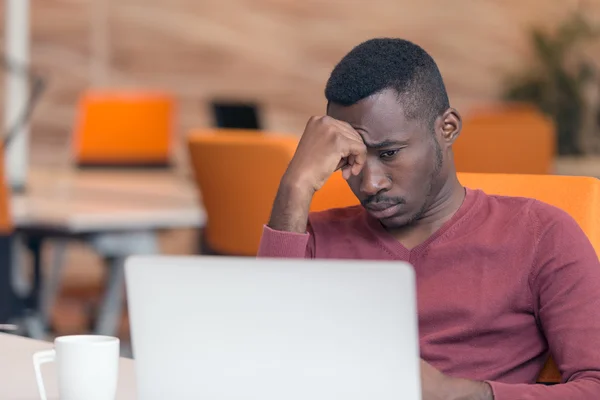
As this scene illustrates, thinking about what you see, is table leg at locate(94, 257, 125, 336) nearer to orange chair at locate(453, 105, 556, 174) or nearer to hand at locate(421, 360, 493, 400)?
orange chair at locate(453, 105, 556, 174)

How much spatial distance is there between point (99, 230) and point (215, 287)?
238 centimetres

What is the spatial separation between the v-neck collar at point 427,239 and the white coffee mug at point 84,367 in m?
0.53

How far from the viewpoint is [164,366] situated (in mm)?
1032

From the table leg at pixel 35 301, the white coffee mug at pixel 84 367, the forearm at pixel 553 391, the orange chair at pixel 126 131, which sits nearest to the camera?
the white coffee mug at pixel 84 367

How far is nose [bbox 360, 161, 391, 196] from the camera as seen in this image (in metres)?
1.51

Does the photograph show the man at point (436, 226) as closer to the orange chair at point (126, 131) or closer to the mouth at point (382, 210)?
the mouth at point (382, 210)

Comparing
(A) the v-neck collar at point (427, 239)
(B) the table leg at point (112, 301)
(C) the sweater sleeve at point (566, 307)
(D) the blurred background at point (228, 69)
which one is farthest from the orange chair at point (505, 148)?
(C) the sweater sleeve at point (566, 307)

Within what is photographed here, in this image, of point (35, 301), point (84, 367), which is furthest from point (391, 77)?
point (35, 301)

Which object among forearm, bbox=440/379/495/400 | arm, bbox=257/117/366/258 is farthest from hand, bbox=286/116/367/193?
forearm, bbox=440/379/495/400

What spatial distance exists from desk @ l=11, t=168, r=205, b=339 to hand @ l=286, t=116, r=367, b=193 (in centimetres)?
171

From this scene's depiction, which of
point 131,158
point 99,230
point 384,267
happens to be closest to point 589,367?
point 384,267

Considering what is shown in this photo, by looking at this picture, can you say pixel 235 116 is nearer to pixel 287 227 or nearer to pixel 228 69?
pixel 228 69

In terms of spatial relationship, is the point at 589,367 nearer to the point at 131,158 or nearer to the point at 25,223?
the point at 25,223

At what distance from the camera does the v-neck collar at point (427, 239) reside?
154 cm
